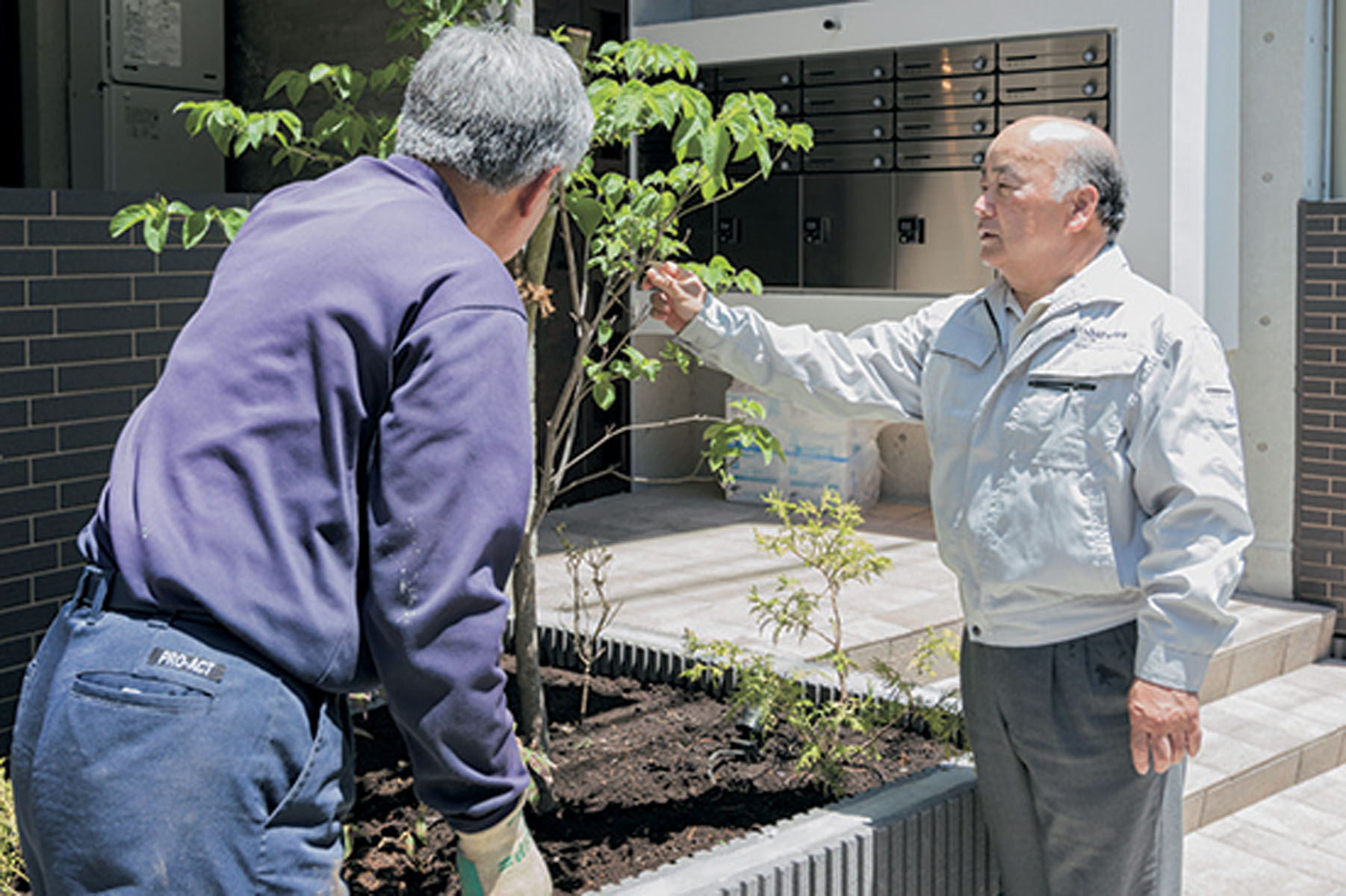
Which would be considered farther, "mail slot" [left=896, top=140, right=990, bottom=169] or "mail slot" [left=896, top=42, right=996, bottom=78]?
"mail slot" [left=896, top=140, right=990, bottom=169]

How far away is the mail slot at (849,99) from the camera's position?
23.4ft

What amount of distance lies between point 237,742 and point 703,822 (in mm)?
1664

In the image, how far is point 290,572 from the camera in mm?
1378

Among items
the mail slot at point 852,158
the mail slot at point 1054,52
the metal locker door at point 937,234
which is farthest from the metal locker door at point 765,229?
the mail slot at point 1054,52

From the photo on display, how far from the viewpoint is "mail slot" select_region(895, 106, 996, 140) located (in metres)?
6.81

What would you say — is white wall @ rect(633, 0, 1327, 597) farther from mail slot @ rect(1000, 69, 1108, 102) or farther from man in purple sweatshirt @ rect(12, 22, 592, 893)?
man in purple sweatshirt @ rect(12, 22, 592, 893)

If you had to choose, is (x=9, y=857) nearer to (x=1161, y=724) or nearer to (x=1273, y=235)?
(x=1161, y=724)

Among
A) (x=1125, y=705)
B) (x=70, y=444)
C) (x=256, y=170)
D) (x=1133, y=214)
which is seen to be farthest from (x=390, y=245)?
(x=256, y=170)

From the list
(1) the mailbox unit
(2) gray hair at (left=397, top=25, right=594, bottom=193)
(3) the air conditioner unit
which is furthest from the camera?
(1) the mailbox unit

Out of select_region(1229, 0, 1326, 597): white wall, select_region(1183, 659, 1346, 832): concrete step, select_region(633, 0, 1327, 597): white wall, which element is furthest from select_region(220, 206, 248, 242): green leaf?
select_region(1229, 0, 1326, 597): white wall

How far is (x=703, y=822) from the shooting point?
2.86 metres

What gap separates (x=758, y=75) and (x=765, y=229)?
858 millimetres

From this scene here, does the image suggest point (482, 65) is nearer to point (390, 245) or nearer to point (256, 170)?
point (390, 245)

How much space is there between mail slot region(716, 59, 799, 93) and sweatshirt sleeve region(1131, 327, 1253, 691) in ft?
18.2
